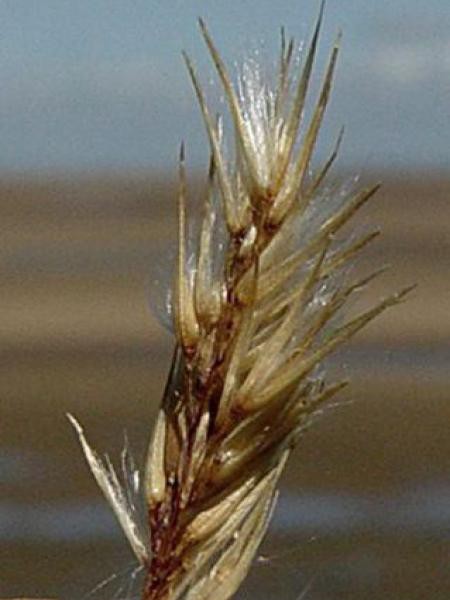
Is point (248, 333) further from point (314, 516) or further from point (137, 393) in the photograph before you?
point (137, 393)

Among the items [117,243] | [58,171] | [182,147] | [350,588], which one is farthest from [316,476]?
[58,171]

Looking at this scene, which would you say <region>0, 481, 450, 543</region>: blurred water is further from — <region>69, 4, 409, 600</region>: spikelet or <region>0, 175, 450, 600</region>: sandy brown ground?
<region>69, 4, 409, 600</region>: spikelet

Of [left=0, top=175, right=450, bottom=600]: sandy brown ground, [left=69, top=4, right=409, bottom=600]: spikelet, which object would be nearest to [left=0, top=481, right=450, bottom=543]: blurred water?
[left=0, top=175, right=450, bottom=600]: sandy brown ground

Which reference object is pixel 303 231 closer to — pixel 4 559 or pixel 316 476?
pixel 4 559

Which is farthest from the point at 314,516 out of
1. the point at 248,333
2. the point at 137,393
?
the point at 248,333

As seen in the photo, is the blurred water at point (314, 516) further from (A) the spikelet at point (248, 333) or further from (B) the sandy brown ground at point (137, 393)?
(A) the spikelet at point (248, 333)

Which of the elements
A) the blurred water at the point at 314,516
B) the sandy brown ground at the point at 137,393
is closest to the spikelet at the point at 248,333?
the sandy brown ground at the point at 137,393
